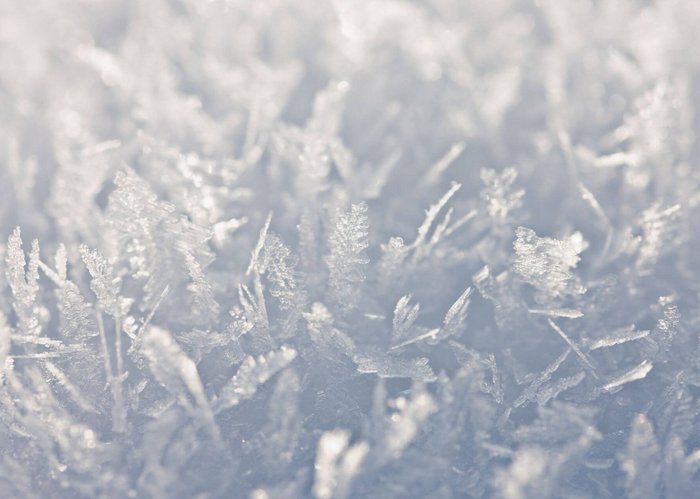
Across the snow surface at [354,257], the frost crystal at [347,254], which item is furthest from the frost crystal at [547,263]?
the frost crystal at [347,254]

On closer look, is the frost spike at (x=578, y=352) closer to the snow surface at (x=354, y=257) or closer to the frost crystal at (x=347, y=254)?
the snow surface at (x=354, y=257)

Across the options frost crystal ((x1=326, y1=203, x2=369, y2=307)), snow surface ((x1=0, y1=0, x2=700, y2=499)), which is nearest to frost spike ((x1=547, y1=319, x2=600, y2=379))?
snow surface ((x1=0, y1=0, x2=700, y2=499))

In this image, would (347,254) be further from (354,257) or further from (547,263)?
(547,263)

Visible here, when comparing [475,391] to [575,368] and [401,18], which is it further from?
[401,18]

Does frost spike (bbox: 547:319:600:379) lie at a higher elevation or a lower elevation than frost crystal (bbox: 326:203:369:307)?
lower

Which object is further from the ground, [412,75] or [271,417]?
[412,75]

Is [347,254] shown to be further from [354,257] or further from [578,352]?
[578,352]

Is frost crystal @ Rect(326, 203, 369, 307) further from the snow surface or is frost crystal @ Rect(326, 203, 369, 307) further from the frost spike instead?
the frost spike

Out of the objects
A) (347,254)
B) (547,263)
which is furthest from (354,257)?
(547,263)

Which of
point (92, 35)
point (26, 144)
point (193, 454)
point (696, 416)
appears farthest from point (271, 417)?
point (92, 35)
